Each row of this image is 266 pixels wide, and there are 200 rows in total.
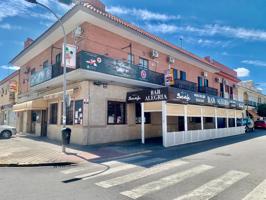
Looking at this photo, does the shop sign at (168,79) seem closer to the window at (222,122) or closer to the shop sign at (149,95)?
the shop sign at (149,95)

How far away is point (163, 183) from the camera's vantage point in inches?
228

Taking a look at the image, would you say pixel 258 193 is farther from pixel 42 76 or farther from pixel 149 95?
pixel 42 76

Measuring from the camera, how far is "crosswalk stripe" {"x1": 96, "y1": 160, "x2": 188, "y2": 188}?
5873mm

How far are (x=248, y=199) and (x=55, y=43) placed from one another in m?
16.8

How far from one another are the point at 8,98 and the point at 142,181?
27.3m

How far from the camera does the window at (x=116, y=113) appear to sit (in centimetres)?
1473

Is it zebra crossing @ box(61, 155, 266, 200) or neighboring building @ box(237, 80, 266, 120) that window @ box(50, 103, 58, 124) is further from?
neighboring building @ box(237, 80, 266, 120)

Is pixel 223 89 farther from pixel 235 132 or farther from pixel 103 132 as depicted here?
pixel 103 132

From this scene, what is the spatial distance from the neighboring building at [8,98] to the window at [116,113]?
49.6 feet

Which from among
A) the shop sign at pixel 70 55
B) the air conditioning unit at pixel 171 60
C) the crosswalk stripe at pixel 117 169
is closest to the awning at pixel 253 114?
the air conditioning unit at pixel 171 60

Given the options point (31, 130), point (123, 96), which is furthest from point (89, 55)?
point (31, 130)

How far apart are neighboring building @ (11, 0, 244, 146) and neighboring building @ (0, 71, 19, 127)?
477cm

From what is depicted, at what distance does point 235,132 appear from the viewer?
73.4 ft

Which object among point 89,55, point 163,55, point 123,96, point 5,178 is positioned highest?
point 163,55
